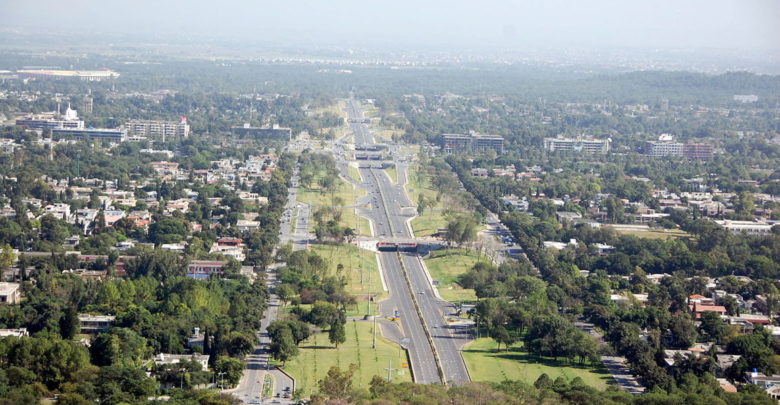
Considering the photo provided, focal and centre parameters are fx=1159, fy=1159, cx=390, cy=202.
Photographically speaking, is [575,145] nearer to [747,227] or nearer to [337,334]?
[747,227]

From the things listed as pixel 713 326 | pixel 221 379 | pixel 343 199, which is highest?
pixel 713 326

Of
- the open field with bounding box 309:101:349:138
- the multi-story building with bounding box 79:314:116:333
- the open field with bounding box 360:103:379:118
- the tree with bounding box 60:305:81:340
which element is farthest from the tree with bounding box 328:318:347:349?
the open field with bounding box 360:103:379:118

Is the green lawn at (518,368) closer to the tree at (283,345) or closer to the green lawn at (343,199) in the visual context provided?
the tree at (283,345)

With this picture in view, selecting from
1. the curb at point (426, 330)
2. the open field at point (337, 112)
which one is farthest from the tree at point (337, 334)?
the open field at point (337, 112)

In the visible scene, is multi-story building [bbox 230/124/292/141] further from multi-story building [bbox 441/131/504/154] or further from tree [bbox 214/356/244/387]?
tree [bbox 214/356/244/387]

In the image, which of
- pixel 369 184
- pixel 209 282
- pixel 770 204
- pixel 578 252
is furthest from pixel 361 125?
pixel 209 282

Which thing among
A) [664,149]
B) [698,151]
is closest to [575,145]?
[664,149]
